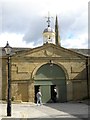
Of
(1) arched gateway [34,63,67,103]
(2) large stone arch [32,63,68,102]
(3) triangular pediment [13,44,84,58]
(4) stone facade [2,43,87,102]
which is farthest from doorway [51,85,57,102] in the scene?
(3) triangular pediment [13,44,84,58]

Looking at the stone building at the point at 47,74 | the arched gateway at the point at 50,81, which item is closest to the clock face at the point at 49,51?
the stone building at the point at 47,74

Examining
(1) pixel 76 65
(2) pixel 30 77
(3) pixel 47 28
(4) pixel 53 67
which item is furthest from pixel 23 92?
(3) pixel 47 28

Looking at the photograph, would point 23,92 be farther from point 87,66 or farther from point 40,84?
point 87,66

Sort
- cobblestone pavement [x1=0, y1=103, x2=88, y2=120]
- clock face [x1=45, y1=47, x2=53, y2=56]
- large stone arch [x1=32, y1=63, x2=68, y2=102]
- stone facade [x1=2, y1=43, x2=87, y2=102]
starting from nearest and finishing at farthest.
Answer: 1. cobblestone pavement [x1=0, y1=103, x2=88, y2=120]
2. stone facade [x1=2, y1=43, x2=87, y2=102]
3. large stone arch [x1=32, y1=63, x2=68, y2=102]
4. clock face [x1=45, y1=47, x2=53, y2=56]

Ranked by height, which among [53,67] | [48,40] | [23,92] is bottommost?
[23,92]

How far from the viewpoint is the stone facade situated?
36062 mm

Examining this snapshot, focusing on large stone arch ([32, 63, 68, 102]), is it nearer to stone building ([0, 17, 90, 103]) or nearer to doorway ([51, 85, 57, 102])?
stone building ([0, 17, 90, 103])

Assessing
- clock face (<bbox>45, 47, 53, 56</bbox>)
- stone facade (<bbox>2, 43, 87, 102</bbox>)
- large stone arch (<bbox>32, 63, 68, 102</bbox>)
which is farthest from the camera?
clock face (<bbox>45, 47, 53, 56</bbox>)

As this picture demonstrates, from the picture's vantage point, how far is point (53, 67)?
37.2 m

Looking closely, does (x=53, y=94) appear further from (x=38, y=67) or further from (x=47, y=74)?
(x=38, y=67)

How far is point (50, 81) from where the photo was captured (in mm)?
36906

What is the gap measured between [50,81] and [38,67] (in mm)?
2094

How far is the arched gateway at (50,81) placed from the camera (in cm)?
3672

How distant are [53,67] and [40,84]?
96.2 inches
